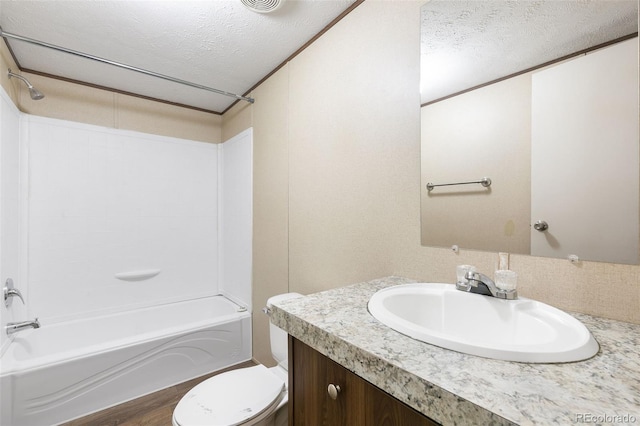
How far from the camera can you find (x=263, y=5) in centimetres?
151

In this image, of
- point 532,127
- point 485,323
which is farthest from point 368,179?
point 485,323

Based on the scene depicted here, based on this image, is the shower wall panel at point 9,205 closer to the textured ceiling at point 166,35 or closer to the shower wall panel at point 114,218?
the shower wall panel at point 114,218

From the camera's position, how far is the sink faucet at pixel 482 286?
86 cm

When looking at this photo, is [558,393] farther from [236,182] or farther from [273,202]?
[236,182]

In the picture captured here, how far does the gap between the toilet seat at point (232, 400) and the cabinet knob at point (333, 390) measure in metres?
0.71

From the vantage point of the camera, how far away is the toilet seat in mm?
1199

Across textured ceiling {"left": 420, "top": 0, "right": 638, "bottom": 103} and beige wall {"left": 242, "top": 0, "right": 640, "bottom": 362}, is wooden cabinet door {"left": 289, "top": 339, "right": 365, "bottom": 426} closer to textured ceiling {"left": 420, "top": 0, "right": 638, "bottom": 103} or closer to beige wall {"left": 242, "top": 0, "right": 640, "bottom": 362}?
beige wall {"left": 242, "top": 0, "right": 640, "bottom": 362}

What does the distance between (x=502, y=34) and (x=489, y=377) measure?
3.62ft

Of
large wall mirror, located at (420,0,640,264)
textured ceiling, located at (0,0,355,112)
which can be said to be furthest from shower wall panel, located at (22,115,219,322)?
large wall mirror, located at (420,0,640,264)

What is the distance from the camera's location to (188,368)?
2.26m

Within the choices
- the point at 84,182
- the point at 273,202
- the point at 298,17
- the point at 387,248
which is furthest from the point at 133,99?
the point at 387,248

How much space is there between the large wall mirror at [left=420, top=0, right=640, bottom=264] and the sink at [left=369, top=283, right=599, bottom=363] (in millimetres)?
210

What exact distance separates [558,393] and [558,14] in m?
1.06

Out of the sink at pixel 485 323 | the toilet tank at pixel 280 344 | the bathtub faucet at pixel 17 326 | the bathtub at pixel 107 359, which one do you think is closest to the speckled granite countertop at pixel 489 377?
the sink at pixel 485 323
